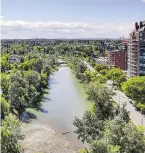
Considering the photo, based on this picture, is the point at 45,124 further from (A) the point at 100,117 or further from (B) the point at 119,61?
(B) the point at 119,61

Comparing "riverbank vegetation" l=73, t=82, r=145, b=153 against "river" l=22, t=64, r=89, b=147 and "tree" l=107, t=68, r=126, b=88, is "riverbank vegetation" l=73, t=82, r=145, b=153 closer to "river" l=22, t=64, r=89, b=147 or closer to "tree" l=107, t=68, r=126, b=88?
"river" l=22, t=64, r=89, b=147

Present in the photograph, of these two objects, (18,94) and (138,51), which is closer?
(18,94)

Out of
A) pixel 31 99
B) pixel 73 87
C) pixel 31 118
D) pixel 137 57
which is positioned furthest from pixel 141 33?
pixel 31 118

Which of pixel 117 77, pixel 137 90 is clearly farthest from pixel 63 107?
pixel 117 77

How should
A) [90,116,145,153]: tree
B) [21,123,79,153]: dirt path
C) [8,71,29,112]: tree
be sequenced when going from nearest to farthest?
[90,116,145,153]: tree → [21,123,79,153]: dirt path → [8,71,29,112]: tree

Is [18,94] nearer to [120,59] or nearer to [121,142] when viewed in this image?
[121,142]

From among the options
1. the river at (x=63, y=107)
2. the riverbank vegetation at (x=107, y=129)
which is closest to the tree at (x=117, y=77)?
the river at (x=63, y=107)

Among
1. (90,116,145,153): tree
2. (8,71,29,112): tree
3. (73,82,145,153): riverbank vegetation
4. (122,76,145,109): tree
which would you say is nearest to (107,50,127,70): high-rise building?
(122,76,145,109): tree
